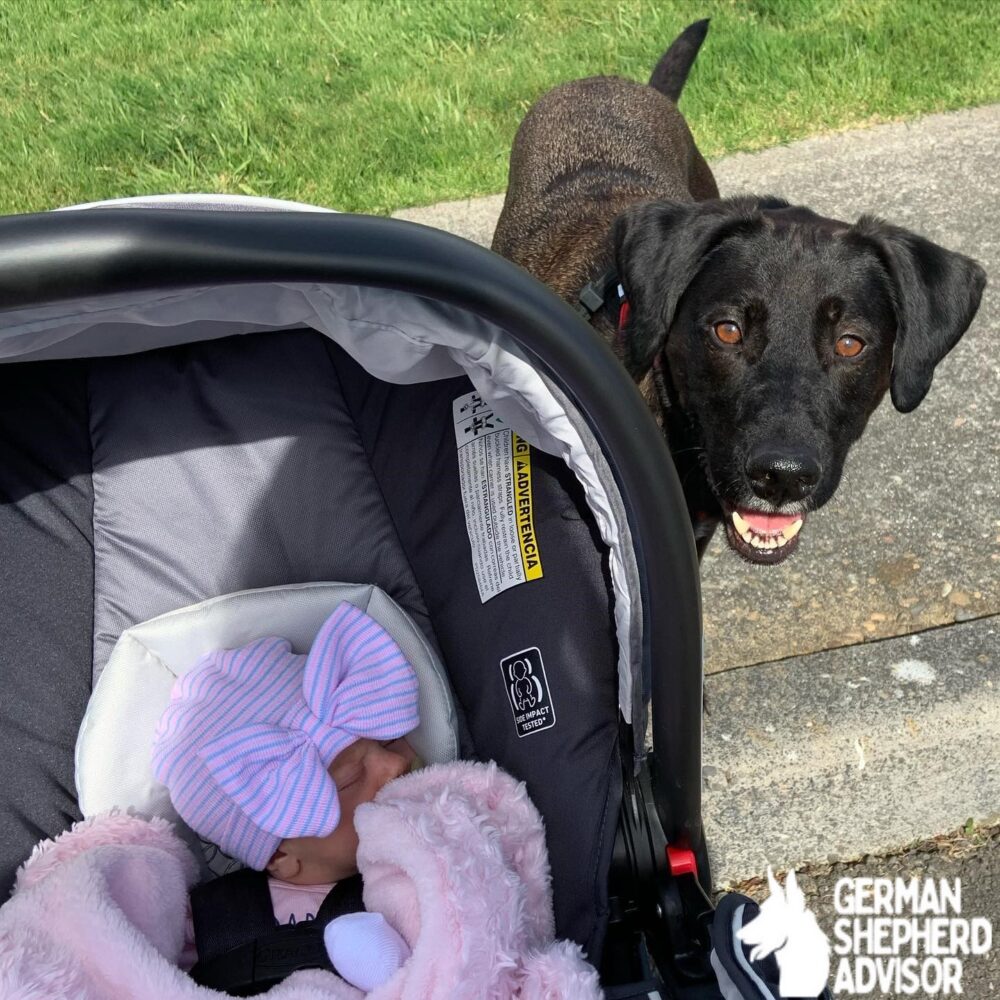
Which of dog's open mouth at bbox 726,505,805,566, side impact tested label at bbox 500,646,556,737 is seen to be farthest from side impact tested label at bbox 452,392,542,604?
dog's open mouth at bbox 726,505,805,566

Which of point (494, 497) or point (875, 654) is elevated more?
point (494, 497)

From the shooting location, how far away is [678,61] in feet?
13.2

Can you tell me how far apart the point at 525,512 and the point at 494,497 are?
0.08 m

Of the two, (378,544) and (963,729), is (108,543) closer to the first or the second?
(378,544)

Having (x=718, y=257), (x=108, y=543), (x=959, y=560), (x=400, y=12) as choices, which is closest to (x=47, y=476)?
(x=108, y=543)

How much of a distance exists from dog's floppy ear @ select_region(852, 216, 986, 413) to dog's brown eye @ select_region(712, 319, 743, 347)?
0.38m

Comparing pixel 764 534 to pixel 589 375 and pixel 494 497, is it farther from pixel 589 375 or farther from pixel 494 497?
pixel 589 375

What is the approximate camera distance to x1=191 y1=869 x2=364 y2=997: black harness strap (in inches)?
68.1

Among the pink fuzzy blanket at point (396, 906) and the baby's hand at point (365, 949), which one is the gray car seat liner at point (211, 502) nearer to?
the pink fuzzy blanket at point (396, 906)

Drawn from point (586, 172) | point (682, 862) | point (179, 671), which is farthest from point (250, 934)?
point (586, 172)

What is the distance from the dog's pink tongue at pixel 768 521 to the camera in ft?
7.82

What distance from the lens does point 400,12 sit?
18.1 feet

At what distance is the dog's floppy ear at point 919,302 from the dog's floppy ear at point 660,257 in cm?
32

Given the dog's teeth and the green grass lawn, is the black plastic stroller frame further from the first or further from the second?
the green grass lawn
